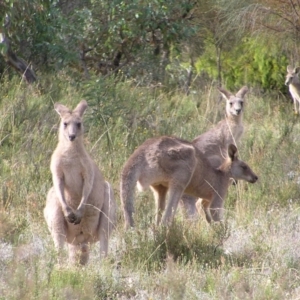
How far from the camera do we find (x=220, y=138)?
9344 mm

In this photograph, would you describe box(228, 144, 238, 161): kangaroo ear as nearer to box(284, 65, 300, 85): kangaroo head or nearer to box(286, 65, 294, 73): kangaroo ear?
box(284, 65, 300, 85): kangaroo head

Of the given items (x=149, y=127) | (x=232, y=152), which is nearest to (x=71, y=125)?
(x=232, y=152)

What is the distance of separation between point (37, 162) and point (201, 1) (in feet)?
23.8

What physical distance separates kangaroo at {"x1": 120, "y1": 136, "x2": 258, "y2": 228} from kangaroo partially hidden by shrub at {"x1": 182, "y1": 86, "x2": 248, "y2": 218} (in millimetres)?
208

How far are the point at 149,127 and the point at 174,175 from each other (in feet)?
11.7

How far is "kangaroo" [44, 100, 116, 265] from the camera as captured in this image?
20.2 feet

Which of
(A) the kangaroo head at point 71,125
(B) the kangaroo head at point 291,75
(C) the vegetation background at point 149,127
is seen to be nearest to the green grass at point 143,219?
(C) the vegetation background at point 149,127

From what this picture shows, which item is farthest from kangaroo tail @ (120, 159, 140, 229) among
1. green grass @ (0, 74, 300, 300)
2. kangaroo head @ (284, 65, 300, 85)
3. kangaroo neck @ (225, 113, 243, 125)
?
kangaroo head @ (284, 65, 300, 85)

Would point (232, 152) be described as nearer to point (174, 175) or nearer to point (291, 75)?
point (174, 175)

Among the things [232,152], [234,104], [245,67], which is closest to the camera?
[232,152]

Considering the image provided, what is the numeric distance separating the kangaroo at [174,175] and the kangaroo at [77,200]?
1.62ft

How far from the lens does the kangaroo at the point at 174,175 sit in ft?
23.2

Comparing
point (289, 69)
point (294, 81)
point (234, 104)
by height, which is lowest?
point (234, 104)

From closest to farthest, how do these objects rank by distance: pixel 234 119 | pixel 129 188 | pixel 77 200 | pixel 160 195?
1. pixel 77 200
2. pixel 129 188
3. pixel 160 195
4. pixel 234 119
